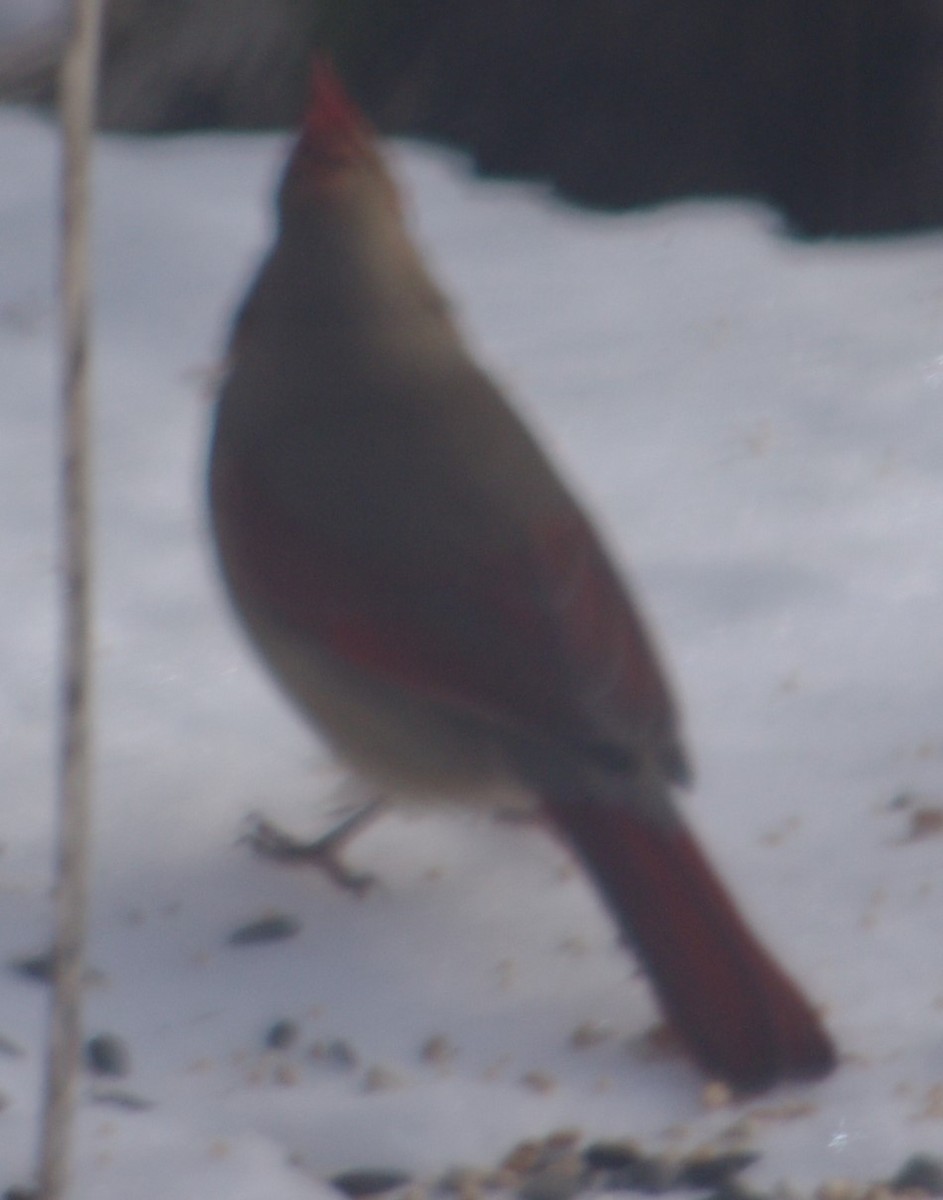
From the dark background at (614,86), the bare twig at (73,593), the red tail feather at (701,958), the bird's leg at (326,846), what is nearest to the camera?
the bare twig at (73,593)

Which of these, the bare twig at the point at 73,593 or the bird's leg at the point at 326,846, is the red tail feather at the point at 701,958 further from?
the bare twig at the point at 73,593

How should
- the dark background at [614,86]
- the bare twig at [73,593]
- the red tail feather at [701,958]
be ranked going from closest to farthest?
1. the bare twig at [73,593]
2. the red tail feather at [701,958]
3. the dark background at [614,86]

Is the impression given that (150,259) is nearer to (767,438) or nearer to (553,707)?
(767,438)

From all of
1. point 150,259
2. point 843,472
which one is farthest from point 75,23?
point 150,259

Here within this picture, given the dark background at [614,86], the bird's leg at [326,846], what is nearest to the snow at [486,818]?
the bird's leg at [326,846]

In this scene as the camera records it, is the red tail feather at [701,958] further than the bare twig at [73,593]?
Yes

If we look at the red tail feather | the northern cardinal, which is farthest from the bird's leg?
the red tail feather
